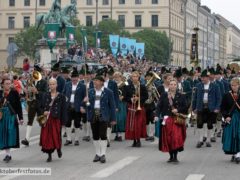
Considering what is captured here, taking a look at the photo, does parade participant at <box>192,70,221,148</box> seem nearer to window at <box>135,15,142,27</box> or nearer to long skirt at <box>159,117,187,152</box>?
long skirt at <box>159,117,187,152</box>

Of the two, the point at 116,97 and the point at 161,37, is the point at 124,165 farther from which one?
the point at 161,37

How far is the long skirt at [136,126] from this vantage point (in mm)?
16094

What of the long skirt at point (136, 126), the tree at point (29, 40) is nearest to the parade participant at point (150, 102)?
the long skirt at point (136, 126)

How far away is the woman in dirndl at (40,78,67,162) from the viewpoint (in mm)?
13219

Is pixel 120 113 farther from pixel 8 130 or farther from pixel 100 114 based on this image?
pixel 8 130

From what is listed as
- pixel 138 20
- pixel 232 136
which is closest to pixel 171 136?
pixel 232 136

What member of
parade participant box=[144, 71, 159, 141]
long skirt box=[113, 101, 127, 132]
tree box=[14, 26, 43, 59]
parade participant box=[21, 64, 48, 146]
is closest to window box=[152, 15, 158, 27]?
tree box=[14, 26, 43, 59]

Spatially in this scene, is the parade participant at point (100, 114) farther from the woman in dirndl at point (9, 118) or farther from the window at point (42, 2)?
the window at point (42, 2)

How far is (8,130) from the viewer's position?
13203 millimetres

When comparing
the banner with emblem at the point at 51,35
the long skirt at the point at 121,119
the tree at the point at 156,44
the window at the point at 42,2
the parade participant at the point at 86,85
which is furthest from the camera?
the window at the point at 42,2

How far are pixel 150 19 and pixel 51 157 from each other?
331ft

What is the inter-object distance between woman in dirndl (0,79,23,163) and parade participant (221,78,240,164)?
4025 millimetres

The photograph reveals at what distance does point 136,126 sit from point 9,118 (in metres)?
3.78

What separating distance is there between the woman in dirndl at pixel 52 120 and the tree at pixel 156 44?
79.5 metres
